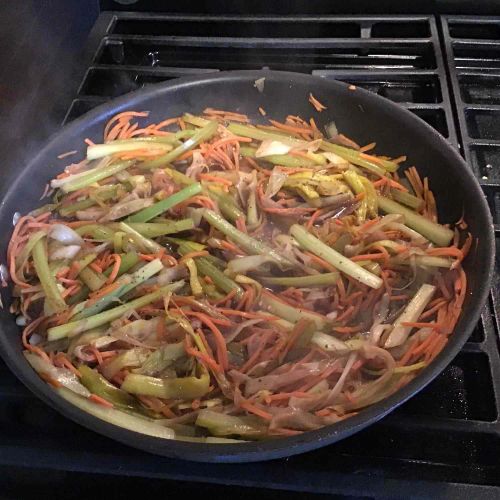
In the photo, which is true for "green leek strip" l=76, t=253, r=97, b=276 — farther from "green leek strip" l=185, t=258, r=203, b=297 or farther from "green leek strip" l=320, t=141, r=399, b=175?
"green leek strip" l=320, t=141, r=399, b=175

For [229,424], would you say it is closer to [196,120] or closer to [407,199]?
[407,199]

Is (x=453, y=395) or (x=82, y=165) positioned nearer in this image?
(x=453, y=395)

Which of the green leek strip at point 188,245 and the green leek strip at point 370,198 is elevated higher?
the green leek strip at point 370,198

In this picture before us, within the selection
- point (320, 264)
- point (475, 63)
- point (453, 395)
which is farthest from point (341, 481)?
point (475, 63)

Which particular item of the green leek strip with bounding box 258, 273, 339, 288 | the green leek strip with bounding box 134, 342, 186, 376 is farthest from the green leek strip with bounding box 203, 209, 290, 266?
the green leek strip with bounding box 134, 342, 186, 376

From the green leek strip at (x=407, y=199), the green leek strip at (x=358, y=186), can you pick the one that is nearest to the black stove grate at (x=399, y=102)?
the green leek strip at (x=407, y=199)

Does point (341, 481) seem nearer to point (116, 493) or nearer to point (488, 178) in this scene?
point (116, 493)

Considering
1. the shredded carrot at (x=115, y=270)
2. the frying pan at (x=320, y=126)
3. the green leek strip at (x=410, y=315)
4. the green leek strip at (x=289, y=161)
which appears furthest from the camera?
the green leek strip at (x=289, y=161)

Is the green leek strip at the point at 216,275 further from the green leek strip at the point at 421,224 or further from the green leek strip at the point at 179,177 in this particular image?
the green leek strip at the point at 421,224
